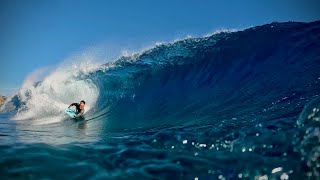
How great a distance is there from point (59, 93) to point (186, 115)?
10349mm

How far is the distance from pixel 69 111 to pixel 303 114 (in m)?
8.90

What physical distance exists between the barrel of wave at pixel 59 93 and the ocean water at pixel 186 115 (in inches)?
3.0

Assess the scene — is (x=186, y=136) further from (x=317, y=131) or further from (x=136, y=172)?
(x=317, y=131)

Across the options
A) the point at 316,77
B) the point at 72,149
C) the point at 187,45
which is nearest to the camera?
the point at 72,149

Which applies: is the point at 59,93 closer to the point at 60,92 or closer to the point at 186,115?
the point at 60,92

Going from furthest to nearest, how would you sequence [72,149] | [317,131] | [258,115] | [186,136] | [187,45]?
[187,45] < [258,115] < [186,136] < [72,149] < [317,131]

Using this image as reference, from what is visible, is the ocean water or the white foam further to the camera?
the white foam

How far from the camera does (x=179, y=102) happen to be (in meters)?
10.3

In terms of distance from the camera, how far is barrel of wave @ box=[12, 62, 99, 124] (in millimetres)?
14641

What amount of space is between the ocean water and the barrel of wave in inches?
3.0

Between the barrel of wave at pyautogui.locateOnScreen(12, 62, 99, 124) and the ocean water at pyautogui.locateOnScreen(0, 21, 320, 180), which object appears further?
the barrel of wave at pyautogui.locateOnScreen(12, 62, 99, 124)

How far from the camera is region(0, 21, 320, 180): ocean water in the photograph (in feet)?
12.0

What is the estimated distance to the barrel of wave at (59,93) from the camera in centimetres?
1464

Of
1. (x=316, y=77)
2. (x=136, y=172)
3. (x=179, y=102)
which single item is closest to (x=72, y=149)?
(x=136, y=172)
